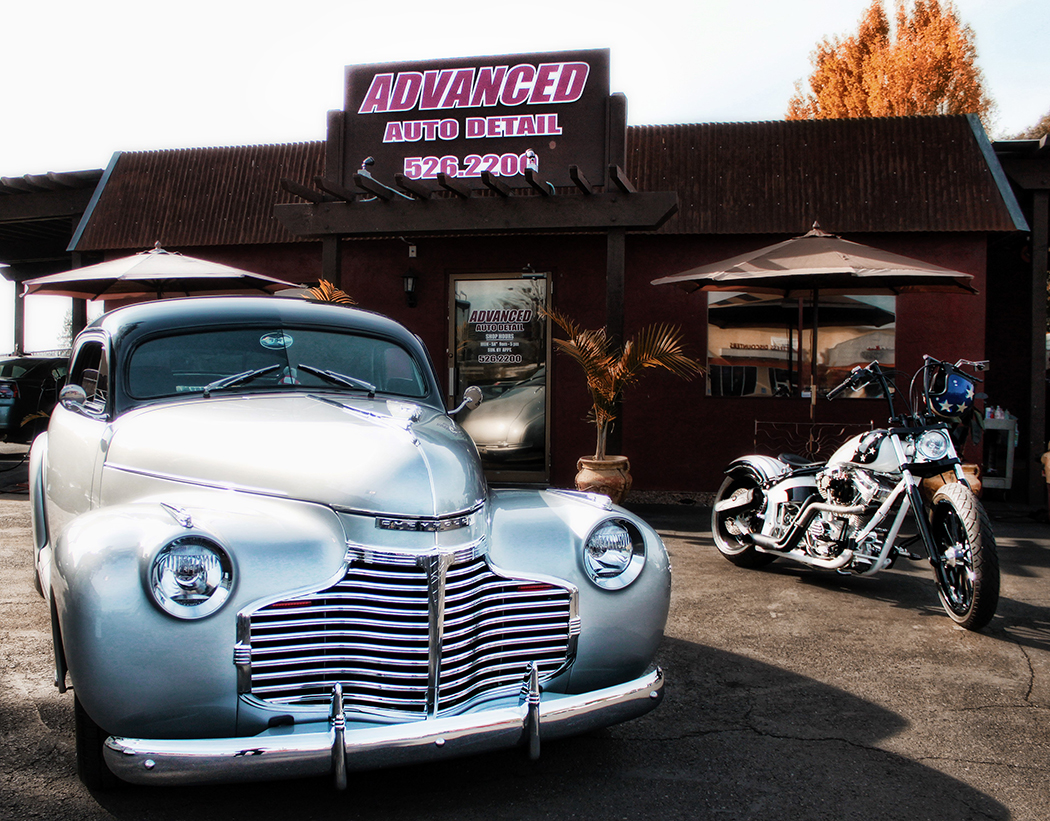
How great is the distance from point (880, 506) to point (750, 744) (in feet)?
8.10

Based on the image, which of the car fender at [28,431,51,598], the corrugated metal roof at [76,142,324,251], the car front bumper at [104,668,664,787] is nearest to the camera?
the car front bumper at [104,668,664,787]

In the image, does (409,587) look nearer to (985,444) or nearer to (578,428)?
(578,428)

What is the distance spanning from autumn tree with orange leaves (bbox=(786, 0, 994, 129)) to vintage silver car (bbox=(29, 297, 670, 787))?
2096 centimetres

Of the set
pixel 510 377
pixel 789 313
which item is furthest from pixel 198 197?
pixel 789 313

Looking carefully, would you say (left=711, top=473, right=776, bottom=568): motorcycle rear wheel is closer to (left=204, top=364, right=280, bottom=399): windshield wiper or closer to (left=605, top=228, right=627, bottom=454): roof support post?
(left=605, top=228, right=627, bottom=454): roof support post

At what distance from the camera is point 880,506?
201 inches

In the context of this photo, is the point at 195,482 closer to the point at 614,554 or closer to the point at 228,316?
the point at 228,316

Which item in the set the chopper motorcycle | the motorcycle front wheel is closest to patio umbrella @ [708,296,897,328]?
the chopper motorcycle

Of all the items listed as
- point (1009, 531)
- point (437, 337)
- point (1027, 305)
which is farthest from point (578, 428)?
point (1027, 305)

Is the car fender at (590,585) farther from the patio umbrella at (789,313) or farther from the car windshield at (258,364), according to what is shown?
the patio umbrella at (789,313)

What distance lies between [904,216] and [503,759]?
8.60 m

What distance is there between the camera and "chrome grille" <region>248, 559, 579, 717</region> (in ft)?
7.78

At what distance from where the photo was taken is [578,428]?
10.2m

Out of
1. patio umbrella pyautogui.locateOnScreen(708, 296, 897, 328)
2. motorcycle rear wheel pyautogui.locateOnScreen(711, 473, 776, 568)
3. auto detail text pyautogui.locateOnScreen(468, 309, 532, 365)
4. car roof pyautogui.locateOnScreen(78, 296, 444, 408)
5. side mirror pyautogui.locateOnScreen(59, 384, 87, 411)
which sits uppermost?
patio umbrella pyautogui.locateOnScreen(708, 296, 897, 328)
